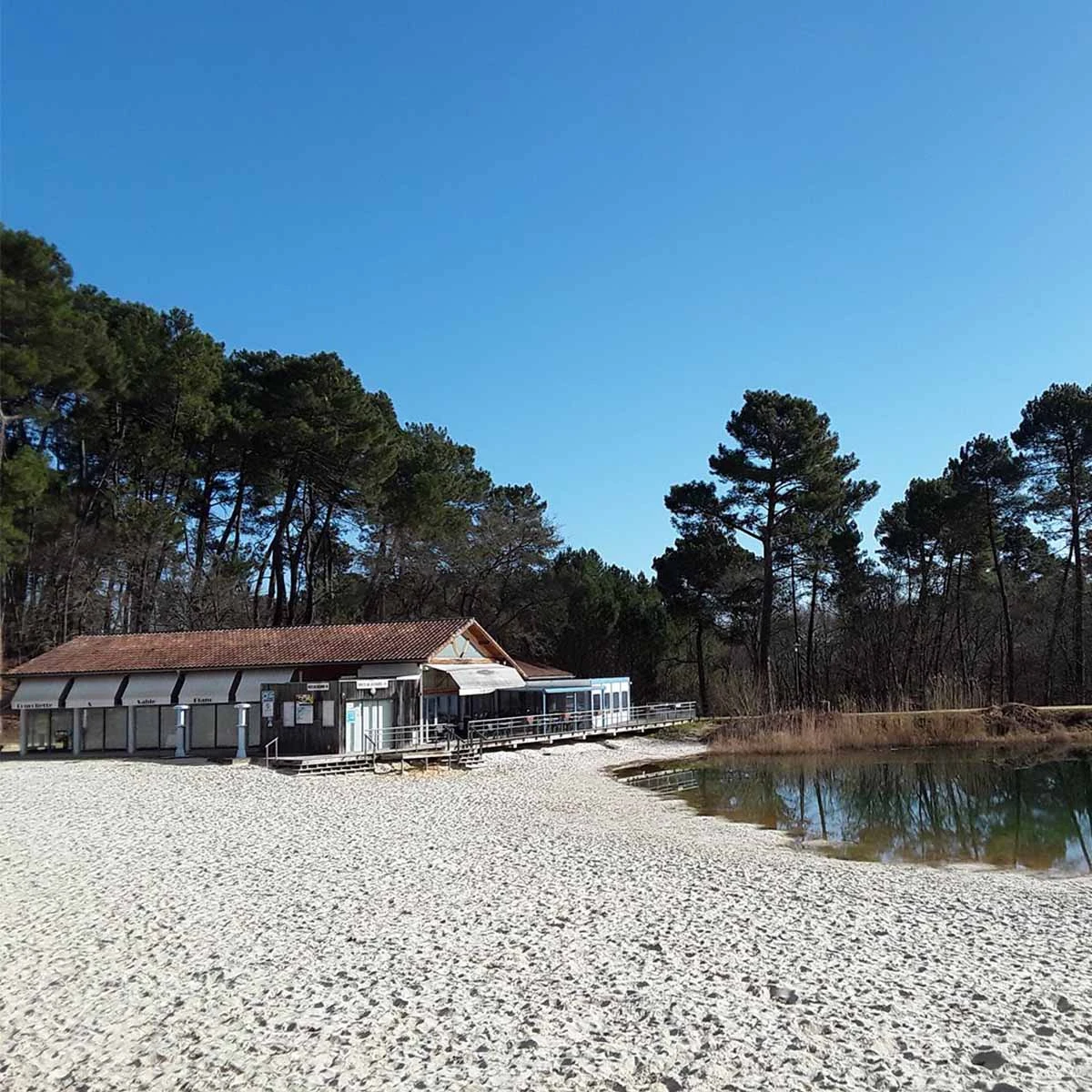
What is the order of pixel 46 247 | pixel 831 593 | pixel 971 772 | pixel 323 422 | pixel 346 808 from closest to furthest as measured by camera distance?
pixel 346 808
pixel 971 772
pixel 46 247
pixel 323 422
pixel 831 593

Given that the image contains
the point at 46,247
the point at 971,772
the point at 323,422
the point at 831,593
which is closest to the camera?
the point at 971,772

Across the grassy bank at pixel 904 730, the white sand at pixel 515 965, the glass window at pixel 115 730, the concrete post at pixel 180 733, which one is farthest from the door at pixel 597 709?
the white sand at pixel 515 965

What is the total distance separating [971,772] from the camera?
24.7 m

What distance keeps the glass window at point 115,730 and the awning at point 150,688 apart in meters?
0.78

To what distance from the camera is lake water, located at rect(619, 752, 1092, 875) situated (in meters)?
15.2

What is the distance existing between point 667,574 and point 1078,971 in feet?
114

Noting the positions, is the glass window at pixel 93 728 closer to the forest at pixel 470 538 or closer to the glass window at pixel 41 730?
the glass window at pixel 41 730

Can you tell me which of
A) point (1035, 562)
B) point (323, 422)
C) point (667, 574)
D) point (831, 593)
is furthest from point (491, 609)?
point (1035, 562)

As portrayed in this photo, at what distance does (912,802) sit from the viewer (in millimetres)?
20766

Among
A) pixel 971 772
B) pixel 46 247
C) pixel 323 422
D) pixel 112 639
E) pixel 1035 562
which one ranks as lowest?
pixel 971 772

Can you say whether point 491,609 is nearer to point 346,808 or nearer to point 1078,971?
point 346,808

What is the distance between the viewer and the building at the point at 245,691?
79.4 feet

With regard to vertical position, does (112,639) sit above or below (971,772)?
above

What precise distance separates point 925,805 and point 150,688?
20.1 metres
